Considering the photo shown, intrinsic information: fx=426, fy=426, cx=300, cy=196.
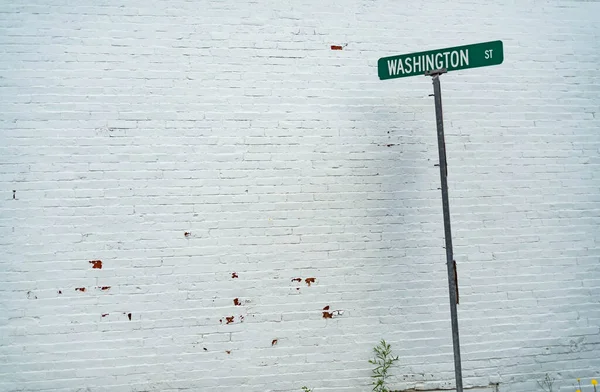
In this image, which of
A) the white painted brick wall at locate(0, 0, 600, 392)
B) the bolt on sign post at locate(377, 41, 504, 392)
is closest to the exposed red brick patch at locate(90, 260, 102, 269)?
the white painted brick wall at locate(0, 0, 600, 392)

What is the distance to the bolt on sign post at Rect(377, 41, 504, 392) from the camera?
9.11 feet

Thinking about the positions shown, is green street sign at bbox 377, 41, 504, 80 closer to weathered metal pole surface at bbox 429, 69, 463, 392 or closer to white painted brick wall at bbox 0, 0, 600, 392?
weathered metal pole surface at bbox 429, 69, 463, 392

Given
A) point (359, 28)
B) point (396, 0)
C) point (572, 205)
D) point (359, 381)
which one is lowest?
point (359, 381)

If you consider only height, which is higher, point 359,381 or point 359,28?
point 359,28

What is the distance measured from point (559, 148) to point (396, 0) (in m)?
2.12

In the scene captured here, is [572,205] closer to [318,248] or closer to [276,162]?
[318,248]

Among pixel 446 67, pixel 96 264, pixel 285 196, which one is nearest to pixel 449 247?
pixel 446 67

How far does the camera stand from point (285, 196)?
3.80 metres

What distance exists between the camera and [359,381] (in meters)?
3.77

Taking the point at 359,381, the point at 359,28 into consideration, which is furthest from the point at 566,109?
the point at 359,381

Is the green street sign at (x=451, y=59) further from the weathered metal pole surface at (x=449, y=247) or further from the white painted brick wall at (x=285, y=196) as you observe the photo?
the white painted brick wall at (x=285, y=196)

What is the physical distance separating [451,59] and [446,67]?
6 centimetres

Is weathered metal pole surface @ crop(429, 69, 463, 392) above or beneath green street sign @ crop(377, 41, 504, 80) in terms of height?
beneath

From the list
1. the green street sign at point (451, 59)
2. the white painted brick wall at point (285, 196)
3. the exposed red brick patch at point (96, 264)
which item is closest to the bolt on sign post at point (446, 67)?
the green street sign at point (451, 59)
